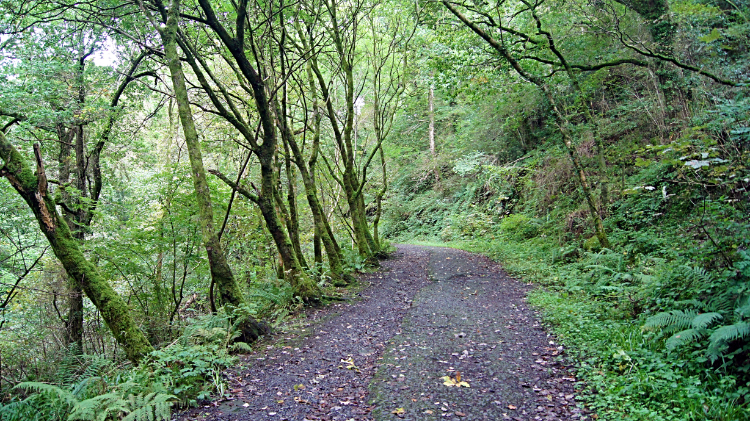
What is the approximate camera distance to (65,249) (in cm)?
466

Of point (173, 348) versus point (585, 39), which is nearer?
point (173, 348)

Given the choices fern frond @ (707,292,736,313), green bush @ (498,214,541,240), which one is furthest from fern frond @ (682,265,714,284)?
green bush @ (498,214,541,240)

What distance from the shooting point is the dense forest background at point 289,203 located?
163 inches

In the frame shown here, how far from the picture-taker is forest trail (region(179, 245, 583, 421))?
12.9 ft

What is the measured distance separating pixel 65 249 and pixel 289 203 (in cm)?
555

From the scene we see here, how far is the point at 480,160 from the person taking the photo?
2003 centimetres

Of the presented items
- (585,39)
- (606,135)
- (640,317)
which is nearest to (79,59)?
(640,317)

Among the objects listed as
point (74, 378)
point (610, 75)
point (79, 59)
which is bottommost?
point (74, 378)

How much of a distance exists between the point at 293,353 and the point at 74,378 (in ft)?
8.78

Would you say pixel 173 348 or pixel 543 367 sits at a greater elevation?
pixel 173 348

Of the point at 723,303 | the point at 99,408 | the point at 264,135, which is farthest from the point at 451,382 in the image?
the point at 264,135

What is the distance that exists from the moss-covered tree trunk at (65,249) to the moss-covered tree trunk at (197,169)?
4.49 feet

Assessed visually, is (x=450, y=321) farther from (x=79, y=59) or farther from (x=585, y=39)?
(x=79, y=59)

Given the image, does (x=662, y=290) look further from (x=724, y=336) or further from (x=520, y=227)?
(x=520, y=227)
